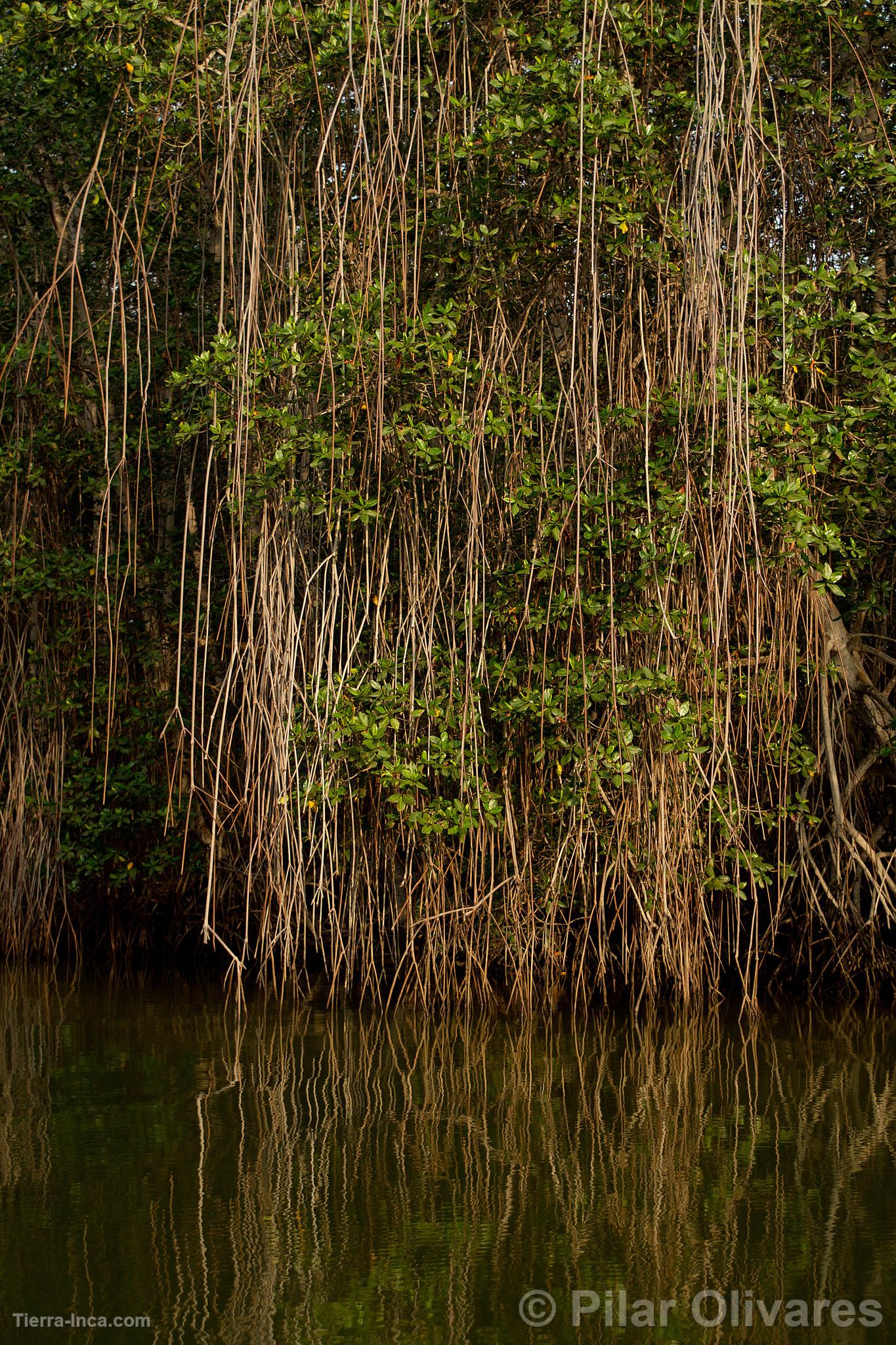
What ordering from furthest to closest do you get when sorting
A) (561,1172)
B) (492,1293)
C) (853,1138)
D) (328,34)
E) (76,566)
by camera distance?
(76,566), (328,34), (853,1138), (561,1172), (492,1293)

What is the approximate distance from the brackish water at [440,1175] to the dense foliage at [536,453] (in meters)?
0.48

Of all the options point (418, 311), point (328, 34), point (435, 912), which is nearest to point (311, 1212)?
point (435, 912)

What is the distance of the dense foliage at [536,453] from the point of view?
447 cm

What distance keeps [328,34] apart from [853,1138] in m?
3.72

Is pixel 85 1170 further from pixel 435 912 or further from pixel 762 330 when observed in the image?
pixel 762 330

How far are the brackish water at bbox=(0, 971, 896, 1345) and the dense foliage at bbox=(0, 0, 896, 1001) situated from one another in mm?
479

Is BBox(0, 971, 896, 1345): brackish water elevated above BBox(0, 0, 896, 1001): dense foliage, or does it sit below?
below

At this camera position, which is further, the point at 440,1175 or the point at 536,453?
the point at 536,453

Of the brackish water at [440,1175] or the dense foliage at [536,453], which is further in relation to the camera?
the dense foliage at [536,453]

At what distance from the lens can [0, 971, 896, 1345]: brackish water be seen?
8.68 ft

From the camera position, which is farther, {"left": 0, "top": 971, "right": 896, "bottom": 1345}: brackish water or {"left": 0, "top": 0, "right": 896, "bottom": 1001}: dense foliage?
{"left": 0, "top": 0, "right": 896, "bottom": 1001}: dense foliage

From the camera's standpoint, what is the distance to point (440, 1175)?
341 cm

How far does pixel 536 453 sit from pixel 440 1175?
2531 mm

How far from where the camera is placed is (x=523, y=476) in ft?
15.6
